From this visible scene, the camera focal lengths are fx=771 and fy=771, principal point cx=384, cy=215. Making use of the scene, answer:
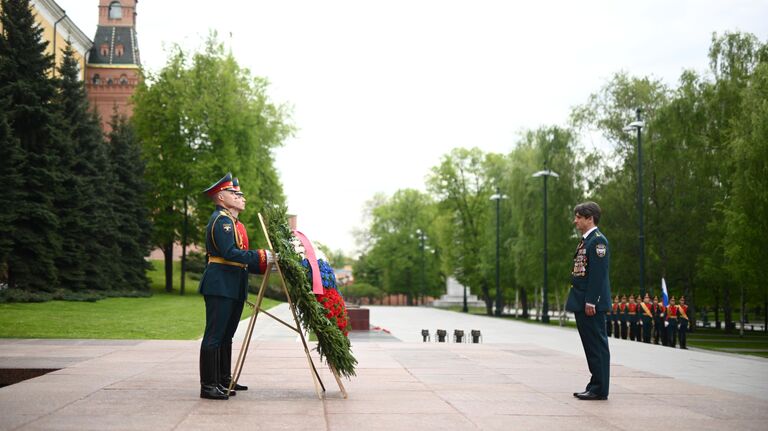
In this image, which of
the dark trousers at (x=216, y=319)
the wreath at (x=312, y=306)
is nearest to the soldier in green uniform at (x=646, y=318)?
the wreath at (x=312, y=306)

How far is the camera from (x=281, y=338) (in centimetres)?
1970

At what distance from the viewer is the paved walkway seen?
6.82 meters

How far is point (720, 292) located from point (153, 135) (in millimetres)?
37471

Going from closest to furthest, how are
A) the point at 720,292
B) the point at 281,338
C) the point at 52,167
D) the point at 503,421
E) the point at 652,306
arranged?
the point at 503,421 → the point at 281,338 → the point at 652,306 → the point at 52,167 → the point at 720,292

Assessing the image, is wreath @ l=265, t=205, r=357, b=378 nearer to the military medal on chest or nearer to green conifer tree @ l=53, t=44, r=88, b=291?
the military medal on chest

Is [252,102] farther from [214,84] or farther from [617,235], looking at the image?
[617,235]

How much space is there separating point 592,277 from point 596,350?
0.83 meters

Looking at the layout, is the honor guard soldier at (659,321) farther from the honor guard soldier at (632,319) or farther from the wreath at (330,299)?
the wreath at (330,299)

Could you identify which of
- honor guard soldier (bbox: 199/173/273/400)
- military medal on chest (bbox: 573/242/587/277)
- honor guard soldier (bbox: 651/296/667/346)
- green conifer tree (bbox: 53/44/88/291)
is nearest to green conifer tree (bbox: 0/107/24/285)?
green conifer tree (bbox: 53/44/88/291)

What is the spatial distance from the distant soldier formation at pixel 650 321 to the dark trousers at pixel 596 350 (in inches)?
544

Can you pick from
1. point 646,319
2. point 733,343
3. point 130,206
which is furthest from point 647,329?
point 130,206

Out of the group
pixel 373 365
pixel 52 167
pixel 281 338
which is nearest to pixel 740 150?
pixel 281 338

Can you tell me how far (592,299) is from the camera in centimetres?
879

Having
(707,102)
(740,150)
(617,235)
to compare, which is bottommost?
(617,235)
